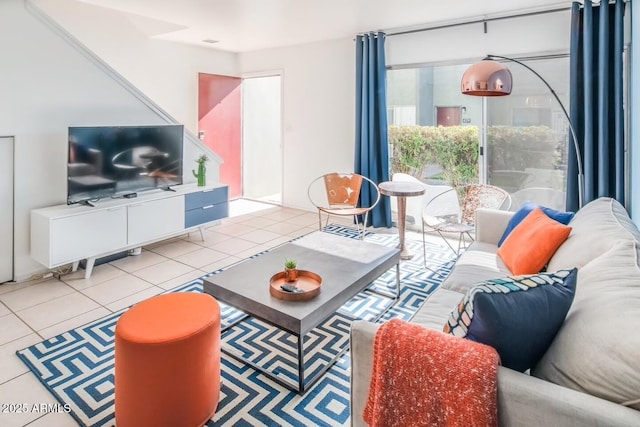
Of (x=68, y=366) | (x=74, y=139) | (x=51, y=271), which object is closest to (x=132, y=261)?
(x=51, y=271)

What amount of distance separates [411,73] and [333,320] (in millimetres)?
3455

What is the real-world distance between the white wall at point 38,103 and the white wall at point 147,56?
30.7 inches

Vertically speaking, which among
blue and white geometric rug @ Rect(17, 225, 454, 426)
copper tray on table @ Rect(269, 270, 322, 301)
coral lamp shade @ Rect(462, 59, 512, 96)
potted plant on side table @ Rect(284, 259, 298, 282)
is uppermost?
A: coral lamp shade @ Rect(462, 59, 512, 96)

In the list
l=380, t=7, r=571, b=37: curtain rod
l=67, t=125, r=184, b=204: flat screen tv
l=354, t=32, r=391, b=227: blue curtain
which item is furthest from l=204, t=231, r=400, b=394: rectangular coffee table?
l=380, t=7, r=571, b=37: curtain rod

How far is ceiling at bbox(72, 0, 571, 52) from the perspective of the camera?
384 cm

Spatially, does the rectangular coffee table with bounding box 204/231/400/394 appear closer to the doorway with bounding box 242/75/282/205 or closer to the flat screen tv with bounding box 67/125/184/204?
the flat screen tv with bounding box 67/125/184/204

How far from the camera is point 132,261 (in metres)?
4.08

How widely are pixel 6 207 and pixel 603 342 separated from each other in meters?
4.15

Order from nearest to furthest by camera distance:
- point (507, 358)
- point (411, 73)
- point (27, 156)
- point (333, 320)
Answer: point (507, 358) < point (333, 320) < point (27, 156) < point (411, 73)

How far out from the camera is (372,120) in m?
5.11

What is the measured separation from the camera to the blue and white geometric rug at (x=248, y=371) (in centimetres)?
194

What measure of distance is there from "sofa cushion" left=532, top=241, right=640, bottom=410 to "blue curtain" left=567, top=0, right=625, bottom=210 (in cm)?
260

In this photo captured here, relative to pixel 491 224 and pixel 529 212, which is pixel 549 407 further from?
pixel 491 224

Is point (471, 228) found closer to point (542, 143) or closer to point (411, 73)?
point (542, 143)
